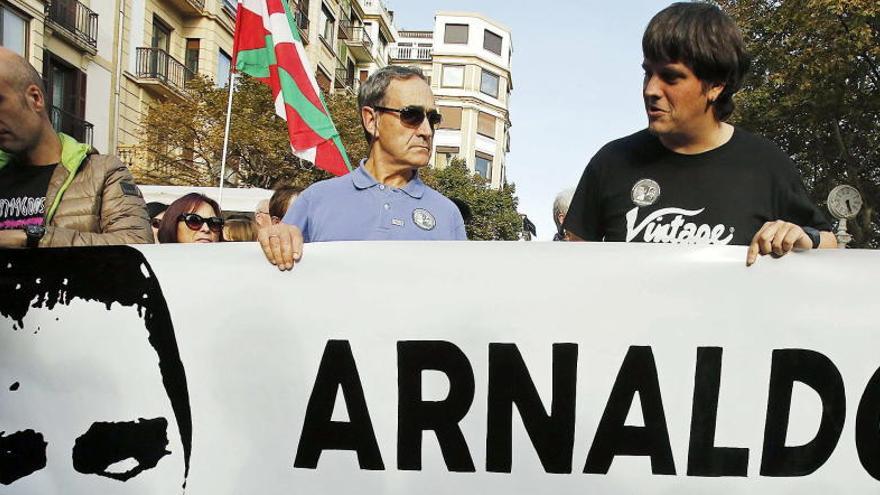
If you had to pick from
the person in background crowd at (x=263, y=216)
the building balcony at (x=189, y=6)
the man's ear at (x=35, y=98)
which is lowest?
the person in background crowd at (x=263, y=216)

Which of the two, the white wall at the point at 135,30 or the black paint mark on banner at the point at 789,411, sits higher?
the white wall at the point at 135,30

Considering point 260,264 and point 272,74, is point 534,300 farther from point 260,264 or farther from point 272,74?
point 272,74

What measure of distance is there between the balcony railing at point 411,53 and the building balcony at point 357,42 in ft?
88.8

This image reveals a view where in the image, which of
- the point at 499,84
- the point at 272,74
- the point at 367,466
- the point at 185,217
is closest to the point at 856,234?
the point at 272,74

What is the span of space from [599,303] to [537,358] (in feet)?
0.60

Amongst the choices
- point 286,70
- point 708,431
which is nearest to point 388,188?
point 708,431

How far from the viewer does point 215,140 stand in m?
15.9

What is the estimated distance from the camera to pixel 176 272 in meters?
1.94

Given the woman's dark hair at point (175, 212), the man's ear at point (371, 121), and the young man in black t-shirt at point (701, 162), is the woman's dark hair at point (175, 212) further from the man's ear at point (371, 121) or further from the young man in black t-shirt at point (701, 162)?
the young man in black t-shirt at point (701, 162)

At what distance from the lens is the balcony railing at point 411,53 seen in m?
69.5

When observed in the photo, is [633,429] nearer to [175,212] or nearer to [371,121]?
[371,121]

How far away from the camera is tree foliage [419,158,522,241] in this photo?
44.5 metres

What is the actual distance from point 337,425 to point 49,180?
1054 millimetres

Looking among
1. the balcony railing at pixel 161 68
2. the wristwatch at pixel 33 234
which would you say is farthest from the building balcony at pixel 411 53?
the wristwatch at pixel 33 234
